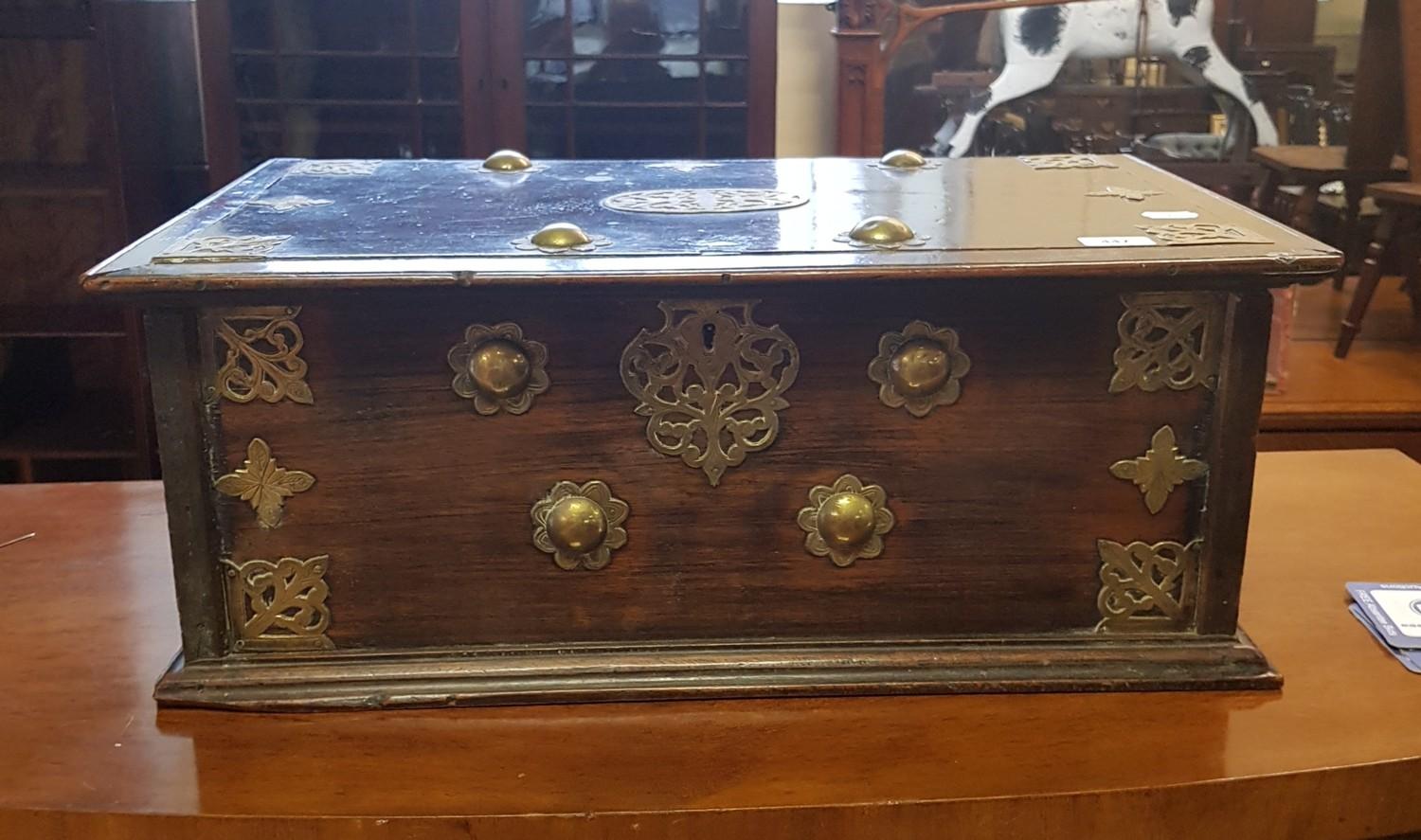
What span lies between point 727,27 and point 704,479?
76.1 inches

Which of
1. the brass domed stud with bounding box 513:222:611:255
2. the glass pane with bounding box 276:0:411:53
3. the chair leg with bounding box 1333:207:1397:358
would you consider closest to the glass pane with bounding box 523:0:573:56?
the glass pane with bounding box 276:0:411:53

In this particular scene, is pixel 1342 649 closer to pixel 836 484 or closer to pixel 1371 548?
pixel 1371 548

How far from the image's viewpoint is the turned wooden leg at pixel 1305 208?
9.38 feet

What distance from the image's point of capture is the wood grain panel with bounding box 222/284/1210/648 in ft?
3.47

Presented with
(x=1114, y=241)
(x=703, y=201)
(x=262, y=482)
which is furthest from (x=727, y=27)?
(x=262, y=482)

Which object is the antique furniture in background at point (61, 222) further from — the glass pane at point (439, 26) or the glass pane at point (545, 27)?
the glass pane at point (545, 27)

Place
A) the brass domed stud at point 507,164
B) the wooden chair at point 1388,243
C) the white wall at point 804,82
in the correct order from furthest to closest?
the white wall at point 804,82, the wooden chair at point 1388,243, the brass domed stud at point 507,164

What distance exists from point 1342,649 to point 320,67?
90.4 inches

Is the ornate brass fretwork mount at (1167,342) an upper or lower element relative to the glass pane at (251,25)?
lower

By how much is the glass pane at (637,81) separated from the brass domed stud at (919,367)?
1.91 meters

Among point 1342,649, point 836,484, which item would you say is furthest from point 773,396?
point 1342,649

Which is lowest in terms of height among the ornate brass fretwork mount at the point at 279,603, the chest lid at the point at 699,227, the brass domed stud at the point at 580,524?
the ornate brass fretwork mount at the point at 279,603

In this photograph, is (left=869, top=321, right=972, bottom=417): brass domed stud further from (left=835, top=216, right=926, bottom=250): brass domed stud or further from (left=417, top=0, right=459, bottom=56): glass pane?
(left=417, top=0, right=459, bottom=56): glass pane

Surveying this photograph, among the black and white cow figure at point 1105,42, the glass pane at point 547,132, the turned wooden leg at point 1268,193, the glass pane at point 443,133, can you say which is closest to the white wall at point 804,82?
the black and white cow figure at point 1105,42
